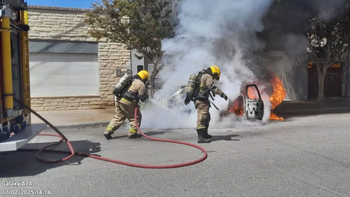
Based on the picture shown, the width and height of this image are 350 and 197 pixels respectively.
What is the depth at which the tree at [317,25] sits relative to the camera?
39.2ft

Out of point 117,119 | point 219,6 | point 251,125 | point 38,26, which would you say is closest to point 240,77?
point 251,125

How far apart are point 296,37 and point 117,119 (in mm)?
9438

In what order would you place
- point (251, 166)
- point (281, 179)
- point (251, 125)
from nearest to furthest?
point (281, 179) < point (251, 166) < point (251, 125)

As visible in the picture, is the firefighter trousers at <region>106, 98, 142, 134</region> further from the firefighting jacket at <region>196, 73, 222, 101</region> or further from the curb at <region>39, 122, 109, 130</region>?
the curb at <region>39, 122, 109, 130</region>

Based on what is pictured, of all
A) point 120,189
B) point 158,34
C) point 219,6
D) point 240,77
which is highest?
point 219,6

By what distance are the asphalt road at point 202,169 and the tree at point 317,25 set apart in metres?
5.93

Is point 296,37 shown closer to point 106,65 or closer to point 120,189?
point 106,65

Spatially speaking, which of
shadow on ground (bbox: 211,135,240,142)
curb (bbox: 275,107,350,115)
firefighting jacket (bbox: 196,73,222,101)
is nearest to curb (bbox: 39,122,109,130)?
shadow on ground (bbox: 211,135,240,142)

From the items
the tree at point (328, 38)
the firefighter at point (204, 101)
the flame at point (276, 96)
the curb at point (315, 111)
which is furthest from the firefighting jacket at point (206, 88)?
the tree at point (328, 38)

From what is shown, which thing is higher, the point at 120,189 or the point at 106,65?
the point at 106,65

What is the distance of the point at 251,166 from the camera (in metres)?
5.02

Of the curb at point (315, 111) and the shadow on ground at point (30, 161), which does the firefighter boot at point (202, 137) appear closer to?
the shadow on ground at point (30, 161)

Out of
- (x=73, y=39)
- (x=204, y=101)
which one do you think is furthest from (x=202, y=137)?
(x=73, y=39)

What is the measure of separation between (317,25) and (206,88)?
29.8 ft
